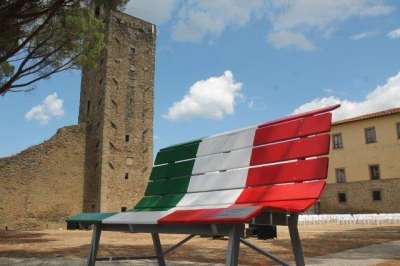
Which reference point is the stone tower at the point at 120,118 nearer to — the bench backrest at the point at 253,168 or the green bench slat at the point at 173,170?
the green bench slat at the point at 173,170

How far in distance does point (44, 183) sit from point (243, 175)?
68.3 ft

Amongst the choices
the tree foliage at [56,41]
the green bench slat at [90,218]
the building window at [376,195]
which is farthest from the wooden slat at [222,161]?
the building window at [376,195]

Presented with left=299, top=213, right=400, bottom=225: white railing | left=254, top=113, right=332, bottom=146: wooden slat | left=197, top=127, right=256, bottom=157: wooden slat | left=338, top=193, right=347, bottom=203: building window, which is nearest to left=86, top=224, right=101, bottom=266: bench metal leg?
left=197, top=127, right=256, bottom=157: wooden slat

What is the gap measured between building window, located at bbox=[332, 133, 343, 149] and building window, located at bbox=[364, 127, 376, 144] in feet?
7.24

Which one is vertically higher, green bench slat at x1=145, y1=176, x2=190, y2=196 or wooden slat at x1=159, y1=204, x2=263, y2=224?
green bench slat at x1=145, y1=176, x2=190, y2=196

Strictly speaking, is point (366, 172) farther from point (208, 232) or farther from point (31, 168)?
point (208, 232)

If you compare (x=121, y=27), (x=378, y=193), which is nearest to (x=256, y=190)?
(x=121, y=27)

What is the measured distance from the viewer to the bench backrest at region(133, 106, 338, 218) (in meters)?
2.47

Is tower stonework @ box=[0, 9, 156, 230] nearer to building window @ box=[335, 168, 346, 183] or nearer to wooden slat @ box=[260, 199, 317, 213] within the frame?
building window @ box=[335, 168, 346, 183]

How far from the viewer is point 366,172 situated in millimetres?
30312

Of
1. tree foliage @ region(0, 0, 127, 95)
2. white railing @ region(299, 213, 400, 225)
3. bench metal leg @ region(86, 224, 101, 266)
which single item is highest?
tree foliage @ region(0, 0, 127, 95)

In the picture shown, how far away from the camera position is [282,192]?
2.54 meters

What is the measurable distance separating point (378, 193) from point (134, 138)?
60.9ft

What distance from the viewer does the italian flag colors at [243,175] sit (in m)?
2.39
